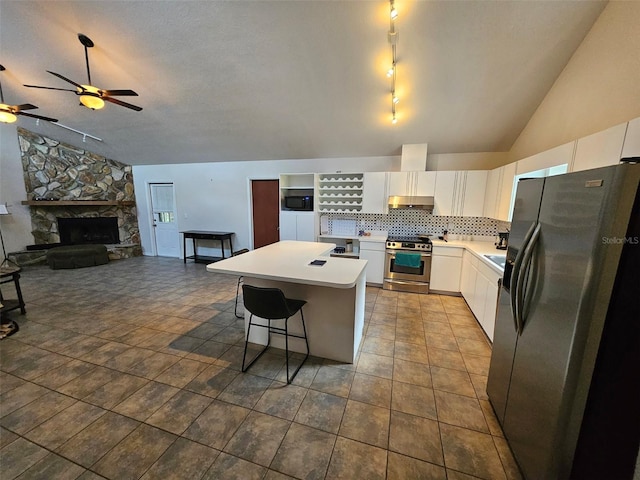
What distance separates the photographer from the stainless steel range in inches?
159

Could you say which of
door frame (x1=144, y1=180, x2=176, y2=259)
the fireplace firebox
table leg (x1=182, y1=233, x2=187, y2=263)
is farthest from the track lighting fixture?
the fireplace firebox

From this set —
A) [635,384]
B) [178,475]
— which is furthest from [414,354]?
[178,475]

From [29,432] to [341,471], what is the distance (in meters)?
2.06

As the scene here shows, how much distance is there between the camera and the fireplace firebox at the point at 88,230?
5902 millimetres

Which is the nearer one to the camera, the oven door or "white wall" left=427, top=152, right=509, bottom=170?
the oven door

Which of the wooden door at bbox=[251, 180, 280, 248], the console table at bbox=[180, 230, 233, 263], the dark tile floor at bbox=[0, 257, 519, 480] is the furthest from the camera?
the console table at bbox=[180, 230, 233, 263]

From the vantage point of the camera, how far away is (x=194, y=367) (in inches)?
90.2

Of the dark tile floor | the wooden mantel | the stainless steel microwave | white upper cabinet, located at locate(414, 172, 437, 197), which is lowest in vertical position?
the dark tile floor

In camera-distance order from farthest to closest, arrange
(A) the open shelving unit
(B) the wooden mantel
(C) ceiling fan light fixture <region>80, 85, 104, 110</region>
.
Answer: (B) the wooden mantel → (A) the open shelving unit → (C) ceiling fan light fixture <region>80, 85, 104, 110</region>

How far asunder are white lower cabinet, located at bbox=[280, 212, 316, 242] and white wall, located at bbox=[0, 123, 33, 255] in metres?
5.57

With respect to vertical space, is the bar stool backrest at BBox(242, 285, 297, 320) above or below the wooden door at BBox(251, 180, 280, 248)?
below

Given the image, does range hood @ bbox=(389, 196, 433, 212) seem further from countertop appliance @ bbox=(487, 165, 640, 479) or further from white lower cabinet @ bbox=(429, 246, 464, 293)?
countertop appliance @ bbox=(487, 165, 640, 479)

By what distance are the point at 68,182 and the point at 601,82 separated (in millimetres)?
9138

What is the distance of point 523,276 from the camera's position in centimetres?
142
